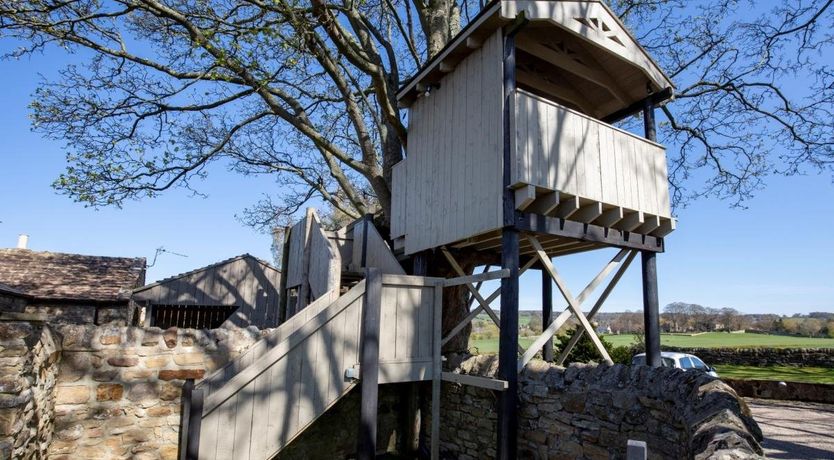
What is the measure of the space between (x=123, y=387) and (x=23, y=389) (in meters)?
1.84

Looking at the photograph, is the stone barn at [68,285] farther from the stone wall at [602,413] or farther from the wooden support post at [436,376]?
the stone wall at [602,413]

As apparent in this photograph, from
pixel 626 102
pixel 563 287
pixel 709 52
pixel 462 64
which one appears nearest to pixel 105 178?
pixel 462 64

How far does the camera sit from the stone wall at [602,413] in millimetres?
3844

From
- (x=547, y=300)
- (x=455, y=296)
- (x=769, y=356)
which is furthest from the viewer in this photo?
(x=769, y=356)

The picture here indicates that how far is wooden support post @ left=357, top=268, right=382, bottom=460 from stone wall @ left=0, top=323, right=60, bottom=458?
10.9 feet

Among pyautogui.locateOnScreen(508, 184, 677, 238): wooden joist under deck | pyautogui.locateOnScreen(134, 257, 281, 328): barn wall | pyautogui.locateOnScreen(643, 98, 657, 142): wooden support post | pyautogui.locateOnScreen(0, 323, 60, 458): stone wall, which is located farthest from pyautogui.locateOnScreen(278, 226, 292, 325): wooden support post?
pyautogui.locateOnScreen(643, 98, 657, 142): wooden support post

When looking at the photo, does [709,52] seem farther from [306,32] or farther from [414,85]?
[306,32]

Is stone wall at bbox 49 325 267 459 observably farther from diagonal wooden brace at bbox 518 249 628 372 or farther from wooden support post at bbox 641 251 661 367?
wooden support post at bbox 641 251 661 367

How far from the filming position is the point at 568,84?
9.05 meters

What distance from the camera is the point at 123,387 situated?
228 inches

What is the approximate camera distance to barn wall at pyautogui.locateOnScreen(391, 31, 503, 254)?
259 inches

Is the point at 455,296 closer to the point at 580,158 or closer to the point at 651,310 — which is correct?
the point at 651,310

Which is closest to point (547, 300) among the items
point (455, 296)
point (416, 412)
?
point (455, 296)

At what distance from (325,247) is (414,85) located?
3366 millimetres
